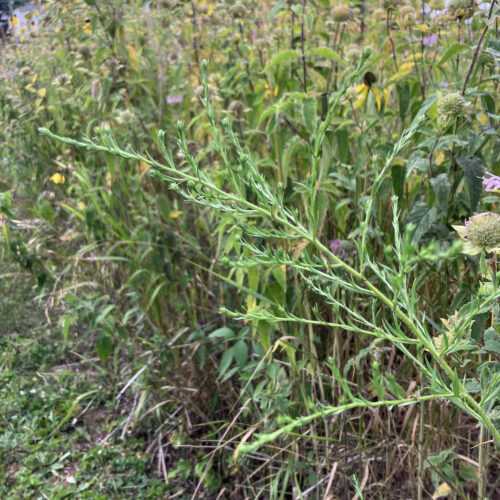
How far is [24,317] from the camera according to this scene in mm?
2371

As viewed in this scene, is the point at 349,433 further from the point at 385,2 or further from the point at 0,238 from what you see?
the point at 0,238

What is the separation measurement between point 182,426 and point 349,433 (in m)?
0.59

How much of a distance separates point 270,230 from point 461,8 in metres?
0.59

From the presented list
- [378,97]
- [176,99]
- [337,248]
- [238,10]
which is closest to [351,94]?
[378,97]

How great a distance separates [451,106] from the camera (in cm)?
94

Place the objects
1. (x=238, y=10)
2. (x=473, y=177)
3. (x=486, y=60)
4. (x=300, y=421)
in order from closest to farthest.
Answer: (x=300, y=421) → (x=473, y=177) → (x=486, y=60) → (x=238, y=10)

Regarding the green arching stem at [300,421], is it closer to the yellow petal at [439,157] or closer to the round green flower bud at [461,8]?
the yellow petal at [439,157]

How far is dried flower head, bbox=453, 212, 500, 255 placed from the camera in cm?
68

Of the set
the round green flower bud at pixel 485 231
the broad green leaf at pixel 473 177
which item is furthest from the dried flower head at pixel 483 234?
the broad green leaf at pixel 473 177

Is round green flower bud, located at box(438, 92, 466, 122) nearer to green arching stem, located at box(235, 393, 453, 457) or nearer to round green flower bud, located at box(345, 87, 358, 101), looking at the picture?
round green flower bud, located at box(345, 87, 358, 101)

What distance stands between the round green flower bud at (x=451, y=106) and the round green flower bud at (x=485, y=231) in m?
0.31

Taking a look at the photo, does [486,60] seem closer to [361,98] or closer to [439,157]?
[439,157]

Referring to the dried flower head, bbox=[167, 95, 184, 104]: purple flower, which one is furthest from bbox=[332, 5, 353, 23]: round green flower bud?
the dried flower head

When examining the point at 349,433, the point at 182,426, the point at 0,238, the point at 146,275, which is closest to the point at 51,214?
the point at 0,238
